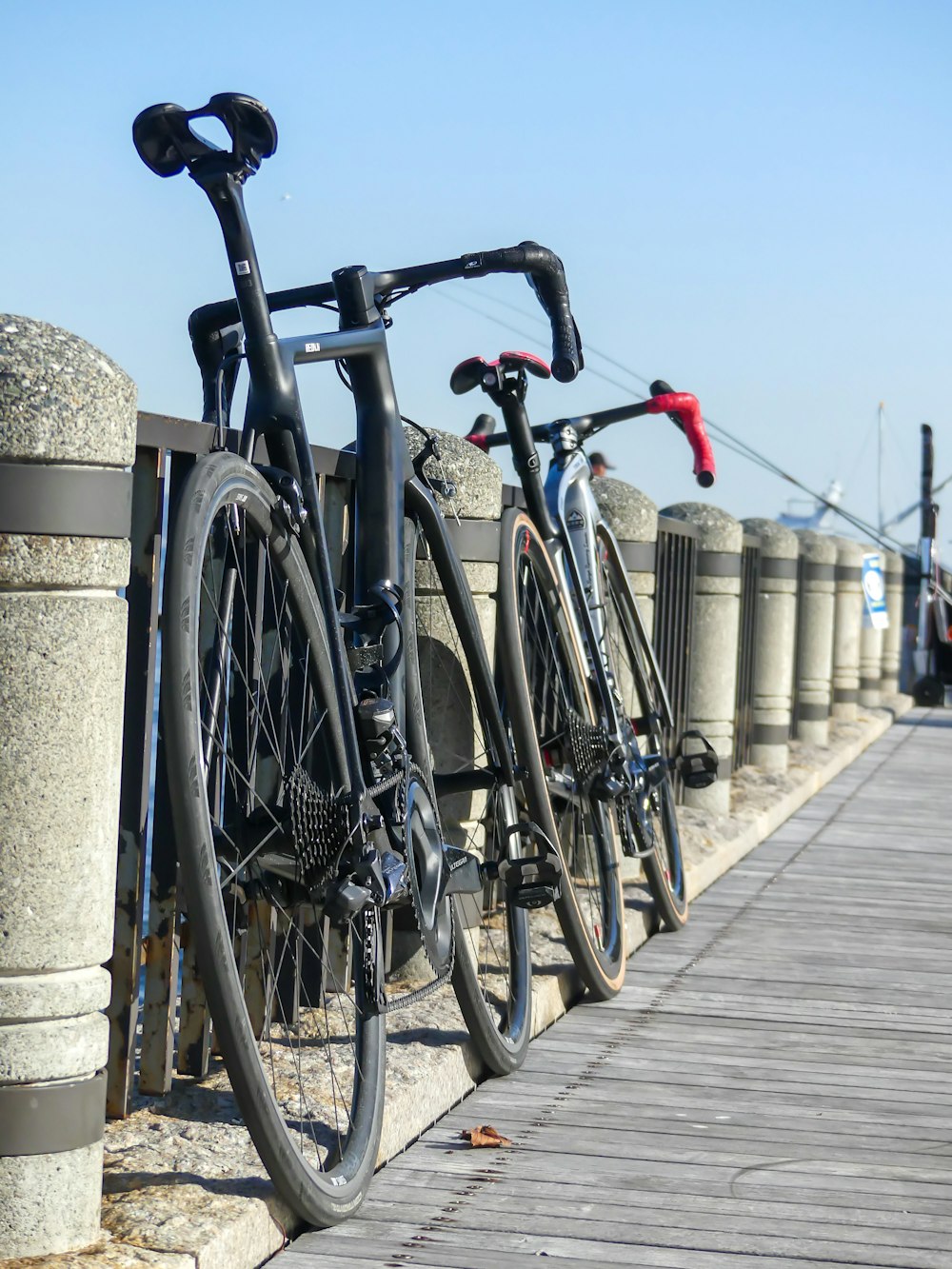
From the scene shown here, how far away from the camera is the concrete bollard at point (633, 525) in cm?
625

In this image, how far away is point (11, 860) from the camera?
2.28 metres

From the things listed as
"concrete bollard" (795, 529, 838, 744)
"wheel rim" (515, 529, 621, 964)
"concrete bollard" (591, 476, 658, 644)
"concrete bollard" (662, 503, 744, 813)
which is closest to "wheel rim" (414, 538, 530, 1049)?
"wheel rim" (515, 529, 621, 964)

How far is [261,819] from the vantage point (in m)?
2.79

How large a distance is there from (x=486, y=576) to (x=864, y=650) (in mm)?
11559

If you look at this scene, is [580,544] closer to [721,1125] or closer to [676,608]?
[721,1125]

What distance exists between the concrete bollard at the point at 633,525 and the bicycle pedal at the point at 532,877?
8.33 feet

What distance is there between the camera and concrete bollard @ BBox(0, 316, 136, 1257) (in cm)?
228

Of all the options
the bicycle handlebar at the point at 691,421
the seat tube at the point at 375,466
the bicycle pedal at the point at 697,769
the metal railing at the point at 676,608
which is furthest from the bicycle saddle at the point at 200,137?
the metal railing at the point at 676,608

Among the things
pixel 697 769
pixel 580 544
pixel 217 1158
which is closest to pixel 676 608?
pixel 697 769

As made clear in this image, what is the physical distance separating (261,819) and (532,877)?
1.18 meters

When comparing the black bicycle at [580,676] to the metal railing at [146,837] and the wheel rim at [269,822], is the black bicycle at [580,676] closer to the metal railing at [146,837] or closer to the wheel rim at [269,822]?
the wheel rim at [269,822]

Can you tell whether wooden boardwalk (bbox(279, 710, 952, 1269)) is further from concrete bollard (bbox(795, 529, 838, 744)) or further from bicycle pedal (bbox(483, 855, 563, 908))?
concrete bollard (bbox(795, 529, 838, 744))

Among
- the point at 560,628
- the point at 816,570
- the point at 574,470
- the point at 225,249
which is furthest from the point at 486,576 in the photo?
the point at 816,570

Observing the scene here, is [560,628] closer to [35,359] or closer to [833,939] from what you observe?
[833,939]
